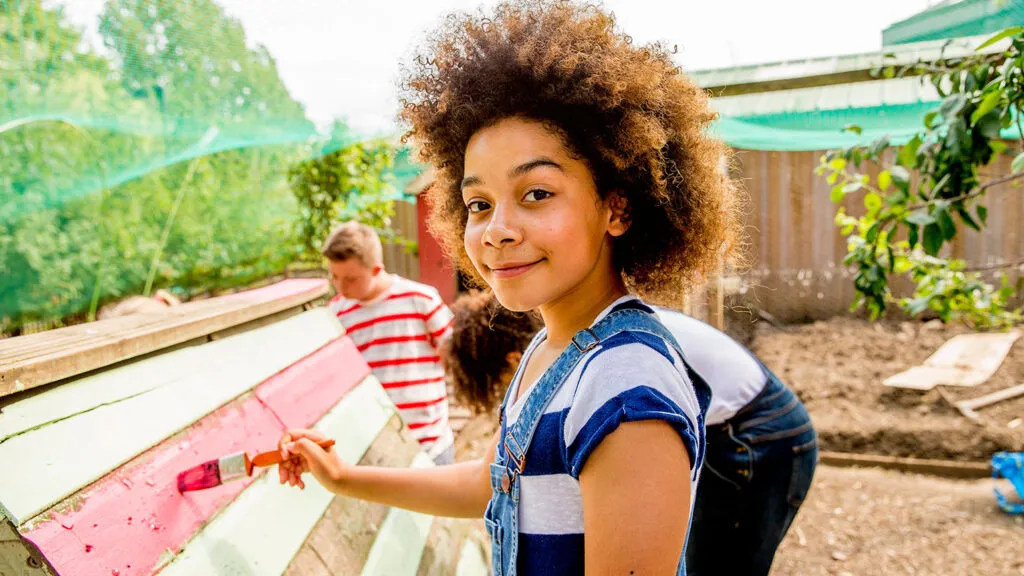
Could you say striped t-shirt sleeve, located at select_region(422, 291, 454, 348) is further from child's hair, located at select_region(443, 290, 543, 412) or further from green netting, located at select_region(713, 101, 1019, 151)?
green netting, located at select_region(713, 101, 1019, 151)

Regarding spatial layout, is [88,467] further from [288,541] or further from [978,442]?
[978,442]

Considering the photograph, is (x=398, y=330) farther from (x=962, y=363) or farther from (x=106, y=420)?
(x=962, y=363)

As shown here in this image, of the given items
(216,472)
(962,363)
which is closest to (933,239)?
(216,472)

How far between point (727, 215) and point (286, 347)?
114cm

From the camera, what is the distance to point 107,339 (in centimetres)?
119

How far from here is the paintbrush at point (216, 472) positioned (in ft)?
4.02

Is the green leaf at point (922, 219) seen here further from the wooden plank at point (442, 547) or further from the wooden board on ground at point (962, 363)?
the wooden board on ground at point (962, 363)

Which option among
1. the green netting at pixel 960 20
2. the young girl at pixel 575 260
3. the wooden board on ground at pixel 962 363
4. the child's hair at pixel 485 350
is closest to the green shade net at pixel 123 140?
the child's hair at pixel 485 350

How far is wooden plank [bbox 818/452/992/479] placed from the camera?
4.93 meters

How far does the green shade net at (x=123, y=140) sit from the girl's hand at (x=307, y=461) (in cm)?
185

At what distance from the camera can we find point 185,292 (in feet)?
25.6

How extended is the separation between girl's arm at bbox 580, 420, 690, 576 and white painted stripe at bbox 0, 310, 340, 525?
2.34ft

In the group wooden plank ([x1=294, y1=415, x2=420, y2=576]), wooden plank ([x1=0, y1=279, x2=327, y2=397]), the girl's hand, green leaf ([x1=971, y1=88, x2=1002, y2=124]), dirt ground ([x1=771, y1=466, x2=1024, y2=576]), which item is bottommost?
dirt ground ([x1=771, y1=466, x2=1024, y2=576])

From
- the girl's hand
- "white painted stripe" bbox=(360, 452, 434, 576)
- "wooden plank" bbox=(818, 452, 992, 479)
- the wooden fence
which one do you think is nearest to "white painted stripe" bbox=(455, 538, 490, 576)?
"white painted stripe" bbox=(360, 452, 434, 576)
